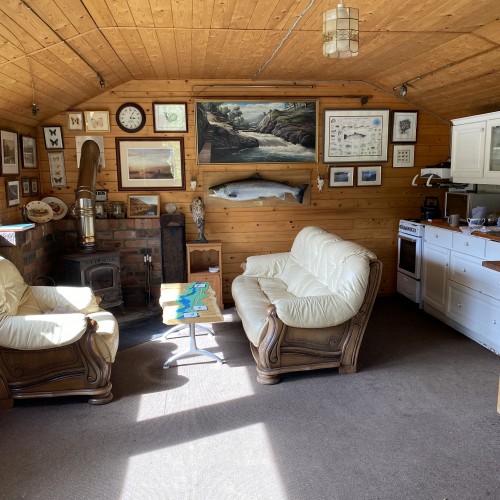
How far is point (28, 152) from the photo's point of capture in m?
4.70

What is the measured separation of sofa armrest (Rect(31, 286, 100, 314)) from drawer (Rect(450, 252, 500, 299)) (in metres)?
3.15

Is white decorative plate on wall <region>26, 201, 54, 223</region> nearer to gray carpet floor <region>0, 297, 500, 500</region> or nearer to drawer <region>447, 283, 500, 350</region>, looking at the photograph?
gray carpet floor <region>0, 297, 500, 500</region>

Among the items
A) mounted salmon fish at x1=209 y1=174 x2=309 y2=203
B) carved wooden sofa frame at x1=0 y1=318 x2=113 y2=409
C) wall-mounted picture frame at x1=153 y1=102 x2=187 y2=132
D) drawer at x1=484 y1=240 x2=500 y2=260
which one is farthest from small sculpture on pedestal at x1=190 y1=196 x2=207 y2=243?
drawer at x1=484 y1=240 x2=500 y2=260

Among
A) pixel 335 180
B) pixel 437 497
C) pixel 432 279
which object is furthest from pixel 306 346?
pixel 335 180

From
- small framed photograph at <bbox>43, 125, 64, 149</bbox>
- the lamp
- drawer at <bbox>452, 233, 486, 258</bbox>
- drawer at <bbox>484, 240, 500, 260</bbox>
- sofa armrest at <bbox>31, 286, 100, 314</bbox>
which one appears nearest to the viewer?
the lamp

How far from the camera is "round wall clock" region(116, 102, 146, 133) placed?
16.6 ft

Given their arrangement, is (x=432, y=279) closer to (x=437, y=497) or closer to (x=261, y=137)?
(x=261, y=137)

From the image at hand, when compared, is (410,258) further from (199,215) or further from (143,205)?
(143,205)

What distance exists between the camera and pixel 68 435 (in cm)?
275

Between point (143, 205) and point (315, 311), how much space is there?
269 cm

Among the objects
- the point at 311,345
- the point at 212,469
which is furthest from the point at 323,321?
the point at 212,469

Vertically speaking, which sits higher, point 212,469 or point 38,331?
point 38,331

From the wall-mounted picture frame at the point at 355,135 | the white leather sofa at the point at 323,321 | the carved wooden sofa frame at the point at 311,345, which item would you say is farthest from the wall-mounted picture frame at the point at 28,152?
the wall-mounted picture frame at the point at 355,135

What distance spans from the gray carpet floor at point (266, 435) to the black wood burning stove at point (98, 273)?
3.67 ft
